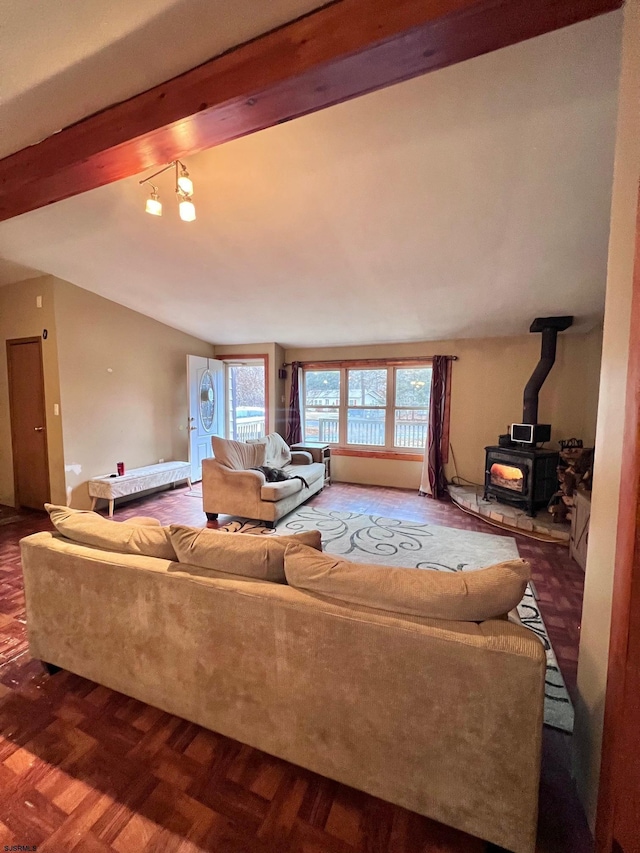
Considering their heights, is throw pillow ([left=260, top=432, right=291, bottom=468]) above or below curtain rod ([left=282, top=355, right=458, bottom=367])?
below

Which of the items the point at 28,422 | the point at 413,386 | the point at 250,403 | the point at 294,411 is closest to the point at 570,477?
the point at 413,386

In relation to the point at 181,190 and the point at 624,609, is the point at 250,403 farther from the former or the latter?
Answer: the point at 624,609

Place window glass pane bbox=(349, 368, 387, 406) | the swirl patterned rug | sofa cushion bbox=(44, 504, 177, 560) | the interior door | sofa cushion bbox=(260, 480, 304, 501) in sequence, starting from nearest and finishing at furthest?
sofa cushion bbox=(44, 504, 177, 560)
the swirl patterned rug
sofa cushion bbox=(260, 480, 304, 501)
the interior door
window glass pane bbox=(349, 368, 387, 406)

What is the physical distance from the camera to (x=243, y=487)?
3.51m

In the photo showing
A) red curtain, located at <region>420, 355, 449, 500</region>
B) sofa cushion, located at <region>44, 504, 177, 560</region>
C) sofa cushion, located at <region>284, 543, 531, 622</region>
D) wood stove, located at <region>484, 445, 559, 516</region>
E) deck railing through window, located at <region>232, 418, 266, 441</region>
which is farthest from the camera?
deck railing through window, located at <region>232, 418, 266, 441</region>

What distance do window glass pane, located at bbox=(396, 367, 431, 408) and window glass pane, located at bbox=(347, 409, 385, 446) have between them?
0.41m

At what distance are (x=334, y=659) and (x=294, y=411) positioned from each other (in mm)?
4681

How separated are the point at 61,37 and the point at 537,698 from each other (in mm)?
2651

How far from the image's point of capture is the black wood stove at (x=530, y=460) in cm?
358

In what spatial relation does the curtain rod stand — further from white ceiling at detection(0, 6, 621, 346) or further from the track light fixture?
the track light fixture

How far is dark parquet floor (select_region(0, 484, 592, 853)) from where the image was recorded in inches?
40.0

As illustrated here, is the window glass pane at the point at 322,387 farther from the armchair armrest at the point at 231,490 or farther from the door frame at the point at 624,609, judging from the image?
the door frame at the point at 624,609

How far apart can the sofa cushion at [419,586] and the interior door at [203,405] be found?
4310 mm

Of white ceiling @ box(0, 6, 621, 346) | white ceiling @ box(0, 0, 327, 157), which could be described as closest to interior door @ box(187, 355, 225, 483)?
white ceiling @ box(0, 6, 621, 346)
